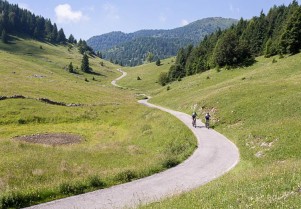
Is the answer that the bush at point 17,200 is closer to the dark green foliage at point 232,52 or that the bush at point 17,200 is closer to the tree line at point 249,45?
the tree line at point 249,45

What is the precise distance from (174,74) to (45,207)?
10749cm

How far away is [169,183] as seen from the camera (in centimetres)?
2112

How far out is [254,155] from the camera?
27.3 metres

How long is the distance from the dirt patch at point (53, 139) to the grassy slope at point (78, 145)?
1922 millimetres

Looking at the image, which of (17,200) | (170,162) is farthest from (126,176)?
(17,200)

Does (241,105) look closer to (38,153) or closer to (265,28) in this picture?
(38,153)

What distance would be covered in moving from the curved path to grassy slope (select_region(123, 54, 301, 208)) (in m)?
1.41

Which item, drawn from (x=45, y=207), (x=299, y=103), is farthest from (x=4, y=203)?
(x=299, y=103)

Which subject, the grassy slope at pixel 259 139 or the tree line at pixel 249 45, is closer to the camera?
the grassy slope at pixel 259 139

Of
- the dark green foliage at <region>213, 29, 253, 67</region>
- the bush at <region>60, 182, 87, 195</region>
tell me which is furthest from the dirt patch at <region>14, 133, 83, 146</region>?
the dark green foliage at <region>213, 29, 253, 67</region>

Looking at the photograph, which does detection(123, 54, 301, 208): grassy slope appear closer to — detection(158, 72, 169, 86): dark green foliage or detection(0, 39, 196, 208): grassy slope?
detection(0, 39, 196, 208): grassy slope

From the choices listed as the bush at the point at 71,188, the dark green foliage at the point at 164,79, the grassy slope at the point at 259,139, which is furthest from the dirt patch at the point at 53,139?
the dark green foliage at the point at 164,79

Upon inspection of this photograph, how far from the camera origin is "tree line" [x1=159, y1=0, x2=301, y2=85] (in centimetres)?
7475

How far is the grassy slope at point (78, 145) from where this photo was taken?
68.0ft
